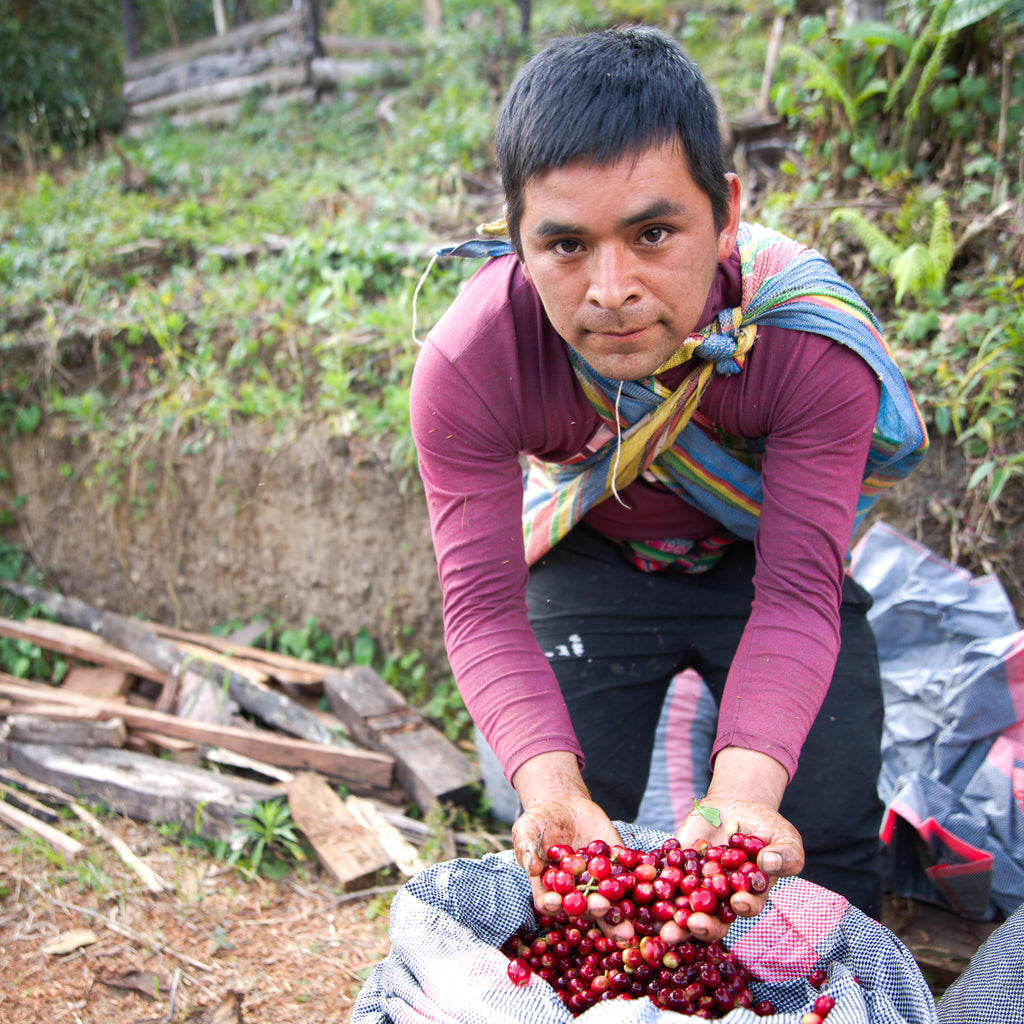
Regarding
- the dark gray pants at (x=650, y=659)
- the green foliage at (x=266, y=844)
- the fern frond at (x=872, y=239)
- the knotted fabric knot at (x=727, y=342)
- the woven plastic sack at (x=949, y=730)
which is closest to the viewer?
the knotted fabric knot at (x=727, y=342)

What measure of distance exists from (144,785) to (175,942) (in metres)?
0.71

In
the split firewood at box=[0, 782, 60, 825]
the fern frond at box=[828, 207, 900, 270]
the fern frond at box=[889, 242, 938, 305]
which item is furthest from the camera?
the fern frond at box=[828, 207, 900, 270]

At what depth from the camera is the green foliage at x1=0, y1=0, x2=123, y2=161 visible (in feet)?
28.3

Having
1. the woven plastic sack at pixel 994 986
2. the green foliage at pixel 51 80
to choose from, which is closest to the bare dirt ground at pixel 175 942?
the woven plastic sack at pixel 994 986

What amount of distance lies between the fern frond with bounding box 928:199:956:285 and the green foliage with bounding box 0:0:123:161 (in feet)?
25.1

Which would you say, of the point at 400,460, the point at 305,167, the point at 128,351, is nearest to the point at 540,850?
the point at 400,460

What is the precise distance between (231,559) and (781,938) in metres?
3.23

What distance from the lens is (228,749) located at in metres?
3.18

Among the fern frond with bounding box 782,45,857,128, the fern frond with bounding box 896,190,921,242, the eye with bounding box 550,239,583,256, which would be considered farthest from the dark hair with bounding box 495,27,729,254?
the fern frond with bounding box 782,45,857,128

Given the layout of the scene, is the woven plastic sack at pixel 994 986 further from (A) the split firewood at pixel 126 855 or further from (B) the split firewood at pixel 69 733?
(B) the split firewood at pixel 69 733

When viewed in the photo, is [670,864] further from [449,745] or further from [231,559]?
[231,559]

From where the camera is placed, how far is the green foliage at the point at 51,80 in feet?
28.3

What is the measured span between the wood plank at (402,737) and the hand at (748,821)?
1344 mm

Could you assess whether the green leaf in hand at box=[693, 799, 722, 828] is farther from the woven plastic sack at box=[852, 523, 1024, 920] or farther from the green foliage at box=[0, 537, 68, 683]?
the green foliage at box=[0, 537, 68, 683]
